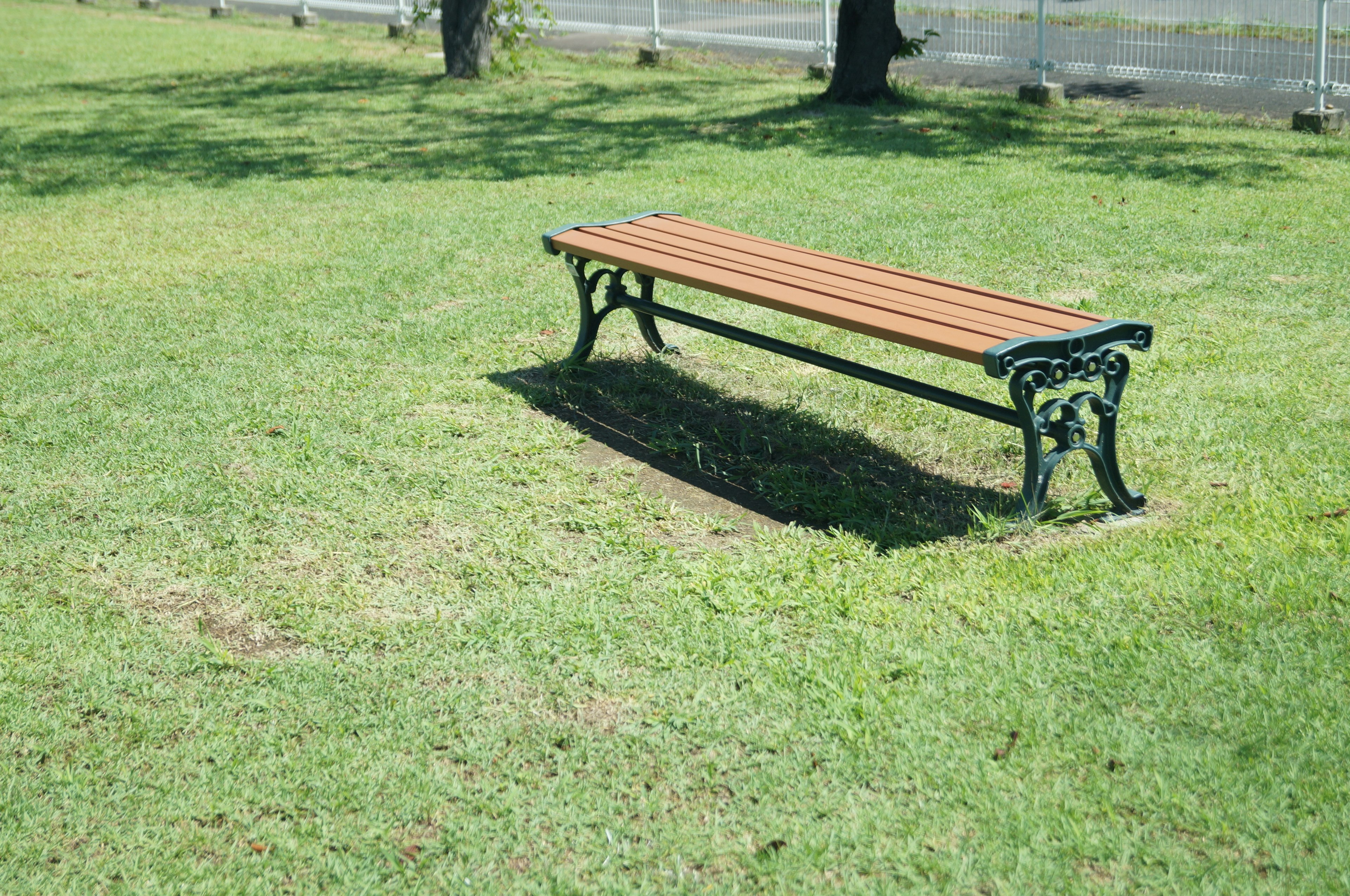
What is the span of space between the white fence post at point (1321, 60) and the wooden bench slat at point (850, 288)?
24.8ft

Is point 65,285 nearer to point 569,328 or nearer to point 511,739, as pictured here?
point 569,328

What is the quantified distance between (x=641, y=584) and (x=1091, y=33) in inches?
418

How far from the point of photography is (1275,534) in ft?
12.1

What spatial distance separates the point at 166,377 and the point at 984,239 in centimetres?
461

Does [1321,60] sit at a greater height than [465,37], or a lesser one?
lesser

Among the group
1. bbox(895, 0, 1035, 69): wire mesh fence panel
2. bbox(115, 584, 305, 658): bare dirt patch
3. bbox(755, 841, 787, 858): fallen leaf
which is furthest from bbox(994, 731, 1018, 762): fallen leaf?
bbox(895, 0, 1035, 69): wire mesh fence panel

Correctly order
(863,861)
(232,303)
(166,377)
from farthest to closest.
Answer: (232,303) → (166,377) → (863,861)

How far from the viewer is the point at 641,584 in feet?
12.0

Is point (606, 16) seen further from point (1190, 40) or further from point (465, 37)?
point (1190, 40)

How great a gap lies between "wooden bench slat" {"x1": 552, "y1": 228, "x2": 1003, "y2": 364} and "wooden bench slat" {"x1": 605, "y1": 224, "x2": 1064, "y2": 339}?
65 mm

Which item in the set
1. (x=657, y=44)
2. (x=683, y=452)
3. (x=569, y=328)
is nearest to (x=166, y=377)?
(x=569, y=328)

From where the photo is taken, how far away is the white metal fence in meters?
10.5

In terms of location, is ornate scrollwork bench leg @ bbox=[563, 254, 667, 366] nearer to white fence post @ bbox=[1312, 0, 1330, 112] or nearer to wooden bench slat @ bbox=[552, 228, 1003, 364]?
wooden bench slat @ bbox=[552, 228, 1003, 364]

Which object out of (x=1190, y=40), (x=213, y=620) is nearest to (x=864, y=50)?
(x=1190, y=40)
